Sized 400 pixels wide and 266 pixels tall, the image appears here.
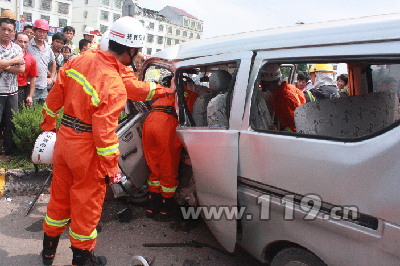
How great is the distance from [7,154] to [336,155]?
191 inches

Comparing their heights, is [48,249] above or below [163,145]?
below

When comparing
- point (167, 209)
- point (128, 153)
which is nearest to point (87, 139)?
point (128, 153)

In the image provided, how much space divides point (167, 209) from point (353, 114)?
2.17 m

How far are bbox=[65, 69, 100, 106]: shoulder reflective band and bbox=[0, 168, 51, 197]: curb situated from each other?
7.57ft

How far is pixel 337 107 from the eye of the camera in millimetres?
2902

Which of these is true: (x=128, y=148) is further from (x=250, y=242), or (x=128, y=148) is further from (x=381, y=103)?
(x=381, y=103)

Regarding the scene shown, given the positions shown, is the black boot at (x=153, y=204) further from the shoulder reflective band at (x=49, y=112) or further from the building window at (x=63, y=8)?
the building window at (x=63, y=8)

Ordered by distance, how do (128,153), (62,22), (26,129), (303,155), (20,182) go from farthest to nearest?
(62,22), (26,129), (20,182), (128,153), (303,155)

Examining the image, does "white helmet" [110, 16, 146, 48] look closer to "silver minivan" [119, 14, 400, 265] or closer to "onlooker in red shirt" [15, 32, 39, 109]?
"silver minivan" [119, 14, 400, 265]

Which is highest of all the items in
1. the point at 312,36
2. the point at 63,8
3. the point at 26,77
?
the point at 63,8

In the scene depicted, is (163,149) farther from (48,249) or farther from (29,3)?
(29,3)

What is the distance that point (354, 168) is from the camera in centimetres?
188

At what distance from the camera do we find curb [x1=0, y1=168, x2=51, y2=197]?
4.57m

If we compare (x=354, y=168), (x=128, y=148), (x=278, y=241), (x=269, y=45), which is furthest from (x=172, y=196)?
(x=354, y=168)
